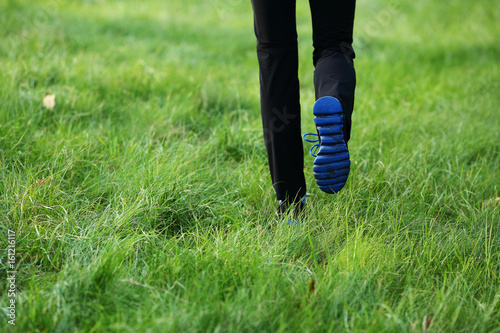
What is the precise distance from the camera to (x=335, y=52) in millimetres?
1683

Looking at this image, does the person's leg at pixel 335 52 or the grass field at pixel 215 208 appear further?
the person's leg at pixel 335 52

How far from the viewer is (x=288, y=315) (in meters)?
1.29

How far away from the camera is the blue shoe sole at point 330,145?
58.7 inches

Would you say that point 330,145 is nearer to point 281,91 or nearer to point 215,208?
point 281,91

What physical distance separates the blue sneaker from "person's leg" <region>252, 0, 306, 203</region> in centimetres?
15

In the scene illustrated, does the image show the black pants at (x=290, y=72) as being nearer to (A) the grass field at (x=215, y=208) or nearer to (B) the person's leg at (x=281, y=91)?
(B) the person's leg at (x=281, y=91)

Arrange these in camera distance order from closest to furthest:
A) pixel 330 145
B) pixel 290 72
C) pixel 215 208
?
pixel 330 145, pixel 290 72, pixel 215 208

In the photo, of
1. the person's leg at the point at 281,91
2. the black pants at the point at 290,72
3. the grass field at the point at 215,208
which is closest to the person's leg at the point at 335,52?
the black pants at the point at 290,72

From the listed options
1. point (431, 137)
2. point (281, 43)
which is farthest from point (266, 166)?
point (431, 137)

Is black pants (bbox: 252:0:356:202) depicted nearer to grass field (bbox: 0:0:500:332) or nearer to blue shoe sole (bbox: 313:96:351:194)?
blue shoe sole (bbox: 313:96:351:194)

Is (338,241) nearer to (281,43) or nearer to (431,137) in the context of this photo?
(281,43)

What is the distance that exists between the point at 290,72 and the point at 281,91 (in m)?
0.08

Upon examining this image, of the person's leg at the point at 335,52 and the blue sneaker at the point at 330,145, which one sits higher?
the person's leg at the point at 335,52

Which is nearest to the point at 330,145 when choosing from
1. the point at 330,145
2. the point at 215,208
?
the point at 330,145
